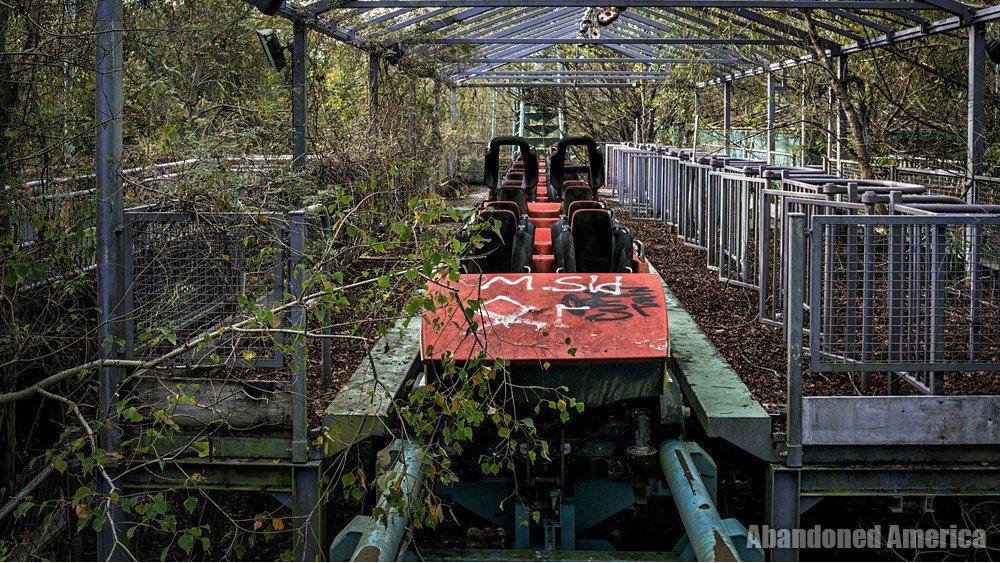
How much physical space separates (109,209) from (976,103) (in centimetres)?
791

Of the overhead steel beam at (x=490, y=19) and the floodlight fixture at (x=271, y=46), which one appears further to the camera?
the overhead steel beam at (x=490, y=19)

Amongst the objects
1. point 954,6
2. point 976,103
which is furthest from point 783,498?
point 954,6

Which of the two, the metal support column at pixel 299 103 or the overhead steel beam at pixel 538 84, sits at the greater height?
the overhead steel beam at pixel 538 84

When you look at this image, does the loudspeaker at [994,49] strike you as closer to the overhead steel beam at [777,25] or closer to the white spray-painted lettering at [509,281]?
the overhead steel beam at [777,25]

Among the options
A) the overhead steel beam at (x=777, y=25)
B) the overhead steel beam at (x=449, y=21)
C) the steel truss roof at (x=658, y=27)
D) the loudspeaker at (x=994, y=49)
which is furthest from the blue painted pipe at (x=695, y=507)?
the overhead steel beam at (x=449, y=21)

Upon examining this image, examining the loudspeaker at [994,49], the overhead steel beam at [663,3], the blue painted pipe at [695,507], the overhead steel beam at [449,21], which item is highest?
the overhead steel beam at [449,21]

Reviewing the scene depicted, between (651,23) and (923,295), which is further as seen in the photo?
(651,23)

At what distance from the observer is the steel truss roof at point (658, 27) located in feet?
33.2

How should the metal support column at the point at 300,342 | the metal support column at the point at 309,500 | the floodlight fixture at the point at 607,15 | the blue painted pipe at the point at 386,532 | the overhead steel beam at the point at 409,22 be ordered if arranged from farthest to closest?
the floodlight fixture at the point at 607,15 → the overhead steel beam at the point at 409,22 → the metal support column at the point at 309,500 → the metal support column at the point at 300,342 → the blue painted pipe at the point at 386,532

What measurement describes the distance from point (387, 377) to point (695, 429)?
2083 mm

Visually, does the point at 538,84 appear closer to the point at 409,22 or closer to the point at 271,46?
the point at 409,22

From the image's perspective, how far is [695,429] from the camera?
6.68 meters

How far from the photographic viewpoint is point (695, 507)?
4750 millimetres

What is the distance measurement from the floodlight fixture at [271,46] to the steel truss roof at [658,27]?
0.97 feet
